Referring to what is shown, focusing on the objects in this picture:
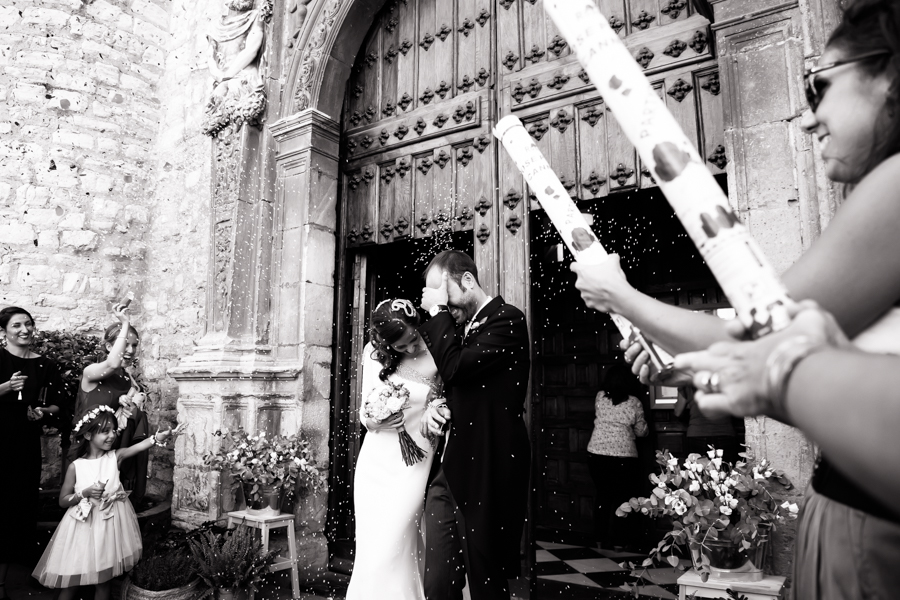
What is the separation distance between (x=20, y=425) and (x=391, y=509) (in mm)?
3391

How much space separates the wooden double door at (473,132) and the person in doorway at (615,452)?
1512mm

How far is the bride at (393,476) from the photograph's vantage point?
9.74 feet

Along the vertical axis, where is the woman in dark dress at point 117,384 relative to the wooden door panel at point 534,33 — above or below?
below

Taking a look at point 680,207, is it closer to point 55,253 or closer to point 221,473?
point 221,473

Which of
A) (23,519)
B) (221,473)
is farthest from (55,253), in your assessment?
(221,473)

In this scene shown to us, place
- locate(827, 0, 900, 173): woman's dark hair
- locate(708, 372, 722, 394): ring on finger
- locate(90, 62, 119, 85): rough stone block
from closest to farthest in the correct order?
locate(708, 372, 722, 394): ring on finger
locate(827, 0, 900, 173): woman's dark hair
locate(90, 62, 119, 85): rough stone block

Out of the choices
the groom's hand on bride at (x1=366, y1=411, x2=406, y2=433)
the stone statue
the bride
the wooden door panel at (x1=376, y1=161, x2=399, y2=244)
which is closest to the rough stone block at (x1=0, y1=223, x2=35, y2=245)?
the stone statue

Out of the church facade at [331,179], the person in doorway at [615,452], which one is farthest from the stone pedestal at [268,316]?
the person in doorway at [615,452]

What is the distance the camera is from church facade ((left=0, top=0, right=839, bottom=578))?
3.43 meters

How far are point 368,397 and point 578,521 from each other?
4349 mm

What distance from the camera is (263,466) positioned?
4148 millimetres

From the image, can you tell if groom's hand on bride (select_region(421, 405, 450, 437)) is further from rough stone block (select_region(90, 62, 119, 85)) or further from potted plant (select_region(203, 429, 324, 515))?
rough stone block (select_region(90, 62, 119, 85))

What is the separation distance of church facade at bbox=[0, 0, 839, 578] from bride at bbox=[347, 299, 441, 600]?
965 millimetres

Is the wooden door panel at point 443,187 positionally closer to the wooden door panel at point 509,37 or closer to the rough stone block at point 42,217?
the wooden door panel at point 509,37
